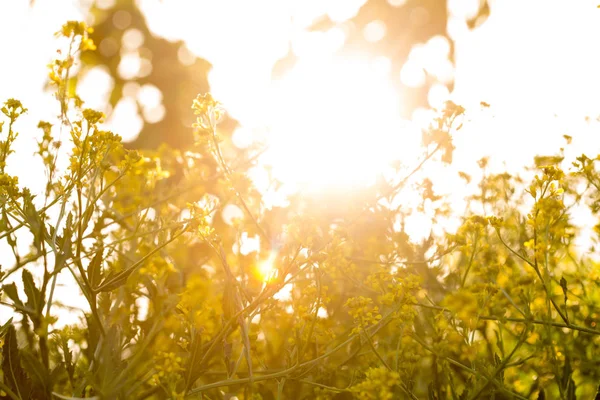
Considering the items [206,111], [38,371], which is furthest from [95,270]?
[206,111]

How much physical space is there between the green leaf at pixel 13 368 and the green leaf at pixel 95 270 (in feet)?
0.95

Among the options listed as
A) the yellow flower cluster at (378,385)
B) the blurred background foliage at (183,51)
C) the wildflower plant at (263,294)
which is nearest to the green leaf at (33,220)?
the wildflower plant at (263,294)

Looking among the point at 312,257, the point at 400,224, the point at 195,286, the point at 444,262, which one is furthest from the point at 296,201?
the point at 195,286

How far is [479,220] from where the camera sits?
2.66 m

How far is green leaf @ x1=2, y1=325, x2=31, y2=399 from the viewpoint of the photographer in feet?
5.45

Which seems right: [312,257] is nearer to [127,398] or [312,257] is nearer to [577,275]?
[127,398]

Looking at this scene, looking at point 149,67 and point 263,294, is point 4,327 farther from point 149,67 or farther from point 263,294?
point 149,67

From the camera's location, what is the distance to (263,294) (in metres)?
1.85

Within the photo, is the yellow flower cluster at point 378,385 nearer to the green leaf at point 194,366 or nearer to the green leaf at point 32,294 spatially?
the green leaf at point 194,366

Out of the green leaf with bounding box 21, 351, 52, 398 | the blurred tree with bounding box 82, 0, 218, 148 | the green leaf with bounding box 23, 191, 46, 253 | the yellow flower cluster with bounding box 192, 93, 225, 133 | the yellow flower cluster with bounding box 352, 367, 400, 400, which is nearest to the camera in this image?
the green leaf with bounding box 21, 351, 52, 398

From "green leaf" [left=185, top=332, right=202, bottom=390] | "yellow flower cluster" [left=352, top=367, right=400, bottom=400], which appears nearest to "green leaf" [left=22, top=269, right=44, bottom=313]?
"green leaf" [left=185, top=332, right=202, bottom=390]

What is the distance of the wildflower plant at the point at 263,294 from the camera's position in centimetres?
170

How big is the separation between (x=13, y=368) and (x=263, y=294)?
90cm

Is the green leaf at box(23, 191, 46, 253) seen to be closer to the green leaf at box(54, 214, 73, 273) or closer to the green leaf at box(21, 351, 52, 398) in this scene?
the green leaf at box(54, 214, 73, 273)
